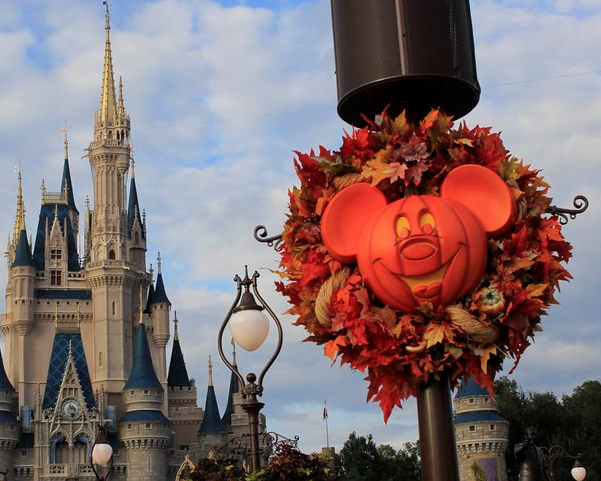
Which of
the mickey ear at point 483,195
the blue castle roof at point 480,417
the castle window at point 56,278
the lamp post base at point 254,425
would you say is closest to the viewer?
the mickey ear at point 483,195

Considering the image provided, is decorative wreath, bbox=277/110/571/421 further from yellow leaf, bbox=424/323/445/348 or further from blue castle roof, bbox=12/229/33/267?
blue castle roof, bbox=12/229/33/267

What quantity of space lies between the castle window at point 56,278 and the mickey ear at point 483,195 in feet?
230

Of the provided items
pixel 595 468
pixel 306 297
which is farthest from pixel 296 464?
pixel 595 468

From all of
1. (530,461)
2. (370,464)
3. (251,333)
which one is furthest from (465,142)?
(370,464)

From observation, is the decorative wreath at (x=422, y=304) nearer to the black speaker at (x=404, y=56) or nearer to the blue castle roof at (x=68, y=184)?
the black speaker at (x=404, y=56)

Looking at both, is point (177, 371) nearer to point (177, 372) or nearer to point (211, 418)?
point (177, 372)

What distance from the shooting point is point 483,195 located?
6.76 m

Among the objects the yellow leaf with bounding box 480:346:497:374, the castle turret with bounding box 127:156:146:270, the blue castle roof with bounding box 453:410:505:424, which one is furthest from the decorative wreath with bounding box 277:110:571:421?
the castle turret with bounding box 127:156:146:270

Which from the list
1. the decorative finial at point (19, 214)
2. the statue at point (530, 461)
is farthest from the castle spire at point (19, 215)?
the statue at point (530, 461)

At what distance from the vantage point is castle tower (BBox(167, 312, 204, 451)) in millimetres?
73188

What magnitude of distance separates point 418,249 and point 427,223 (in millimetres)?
184

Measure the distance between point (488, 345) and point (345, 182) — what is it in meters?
1.45

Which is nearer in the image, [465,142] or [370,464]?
[465,142]

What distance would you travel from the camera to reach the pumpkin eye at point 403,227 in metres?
6.59
